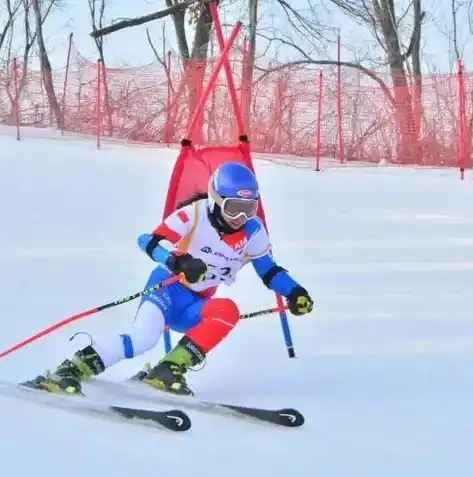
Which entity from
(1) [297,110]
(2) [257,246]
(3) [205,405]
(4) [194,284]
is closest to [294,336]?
(2) [257,246]

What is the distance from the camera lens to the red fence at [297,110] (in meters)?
15.2

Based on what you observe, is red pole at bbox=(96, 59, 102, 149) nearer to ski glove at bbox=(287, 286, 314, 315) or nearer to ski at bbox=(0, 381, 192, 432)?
ski glove at bbox=(287, 286, 314, 315)

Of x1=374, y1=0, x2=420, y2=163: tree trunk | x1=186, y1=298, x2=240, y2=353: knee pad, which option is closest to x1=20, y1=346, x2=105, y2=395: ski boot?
x1=186, y1=298, x2=240, y2=353: knee pad

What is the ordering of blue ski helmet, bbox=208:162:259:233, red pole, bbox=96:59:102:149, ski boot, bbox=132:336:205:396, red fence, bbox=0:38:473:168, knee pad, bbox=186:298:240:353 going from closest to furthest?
ski boot, bbox=132:336:205:396 < knee pad, bbox=186:298:240:353 < blue ski helmet, bbox=208:162:259:233 < red fence, bbox=0:38:473:168 < red pole, bbox=96:59:102:149

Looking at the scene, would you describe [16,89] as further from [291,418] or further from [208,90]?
[291,418]

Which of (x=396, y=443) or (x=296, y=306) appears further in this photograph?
(x=296, y=306)

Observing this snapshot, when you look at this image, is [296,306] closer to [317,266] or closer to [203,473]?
[203,473]

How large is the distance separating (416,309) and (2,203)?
587 centimetres

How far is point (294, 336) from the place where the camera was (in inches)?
194

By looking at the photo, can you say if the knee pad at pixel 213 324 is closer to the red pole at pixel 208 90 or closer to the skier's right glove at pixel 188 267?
the skier's right glove at pixel 188 267

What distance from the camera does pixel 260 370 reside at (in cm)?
417

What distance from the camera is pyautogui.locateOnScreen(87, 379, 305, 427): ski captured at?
130 inches

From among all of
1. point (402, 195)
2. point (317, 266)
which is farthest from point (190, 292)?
point (402, 195)

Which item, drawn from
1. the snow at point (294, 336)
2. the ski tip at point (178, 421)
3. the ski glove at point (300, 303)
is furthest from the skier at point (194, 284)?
the ski tip at point (178, 421)
